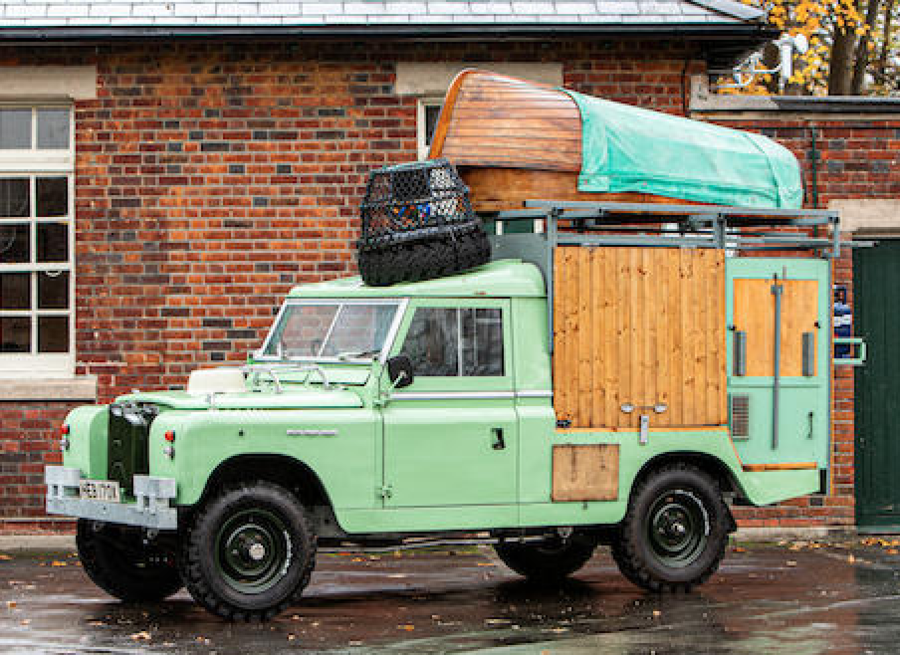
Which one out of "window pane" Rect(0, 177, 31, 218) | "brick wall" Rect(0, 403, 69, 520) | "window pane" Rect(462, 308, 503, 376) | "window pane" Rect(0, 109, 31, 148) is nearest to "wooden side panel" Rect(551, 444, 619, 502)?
"window pane" Rect(462, 308, 503, 376)

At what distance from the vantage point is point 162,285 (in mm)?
13984

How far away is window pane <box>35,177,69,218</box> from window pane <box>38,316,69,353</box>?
2.85ft

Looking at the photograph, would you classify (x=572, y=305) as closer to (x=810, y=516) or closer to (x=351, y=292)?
(x=351, y=292)

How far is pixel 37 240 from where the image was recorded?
1413cm

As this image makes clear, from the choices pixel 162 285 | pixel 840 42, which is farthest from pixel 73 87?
pixel 840 42

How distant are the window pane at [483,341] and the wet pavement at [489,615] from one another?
1.46 metres

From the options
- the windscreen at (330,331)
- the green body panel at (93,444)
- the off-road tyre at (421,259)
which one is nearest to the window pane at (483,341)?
the off-road tyre at (421,259)

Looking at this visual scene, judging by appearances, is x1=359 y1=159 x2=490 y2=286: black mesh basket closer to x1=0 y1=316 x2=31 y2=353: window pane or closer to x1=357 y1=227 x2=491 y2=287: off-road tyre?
x1=357 y1=227 x2=491 y2=287: off-road tyre

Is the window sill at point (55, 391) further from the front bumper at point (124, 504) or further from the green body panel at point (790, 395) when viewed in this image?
the green body panel at point (790, 395)

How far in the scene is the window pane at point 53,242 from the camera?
1412cm

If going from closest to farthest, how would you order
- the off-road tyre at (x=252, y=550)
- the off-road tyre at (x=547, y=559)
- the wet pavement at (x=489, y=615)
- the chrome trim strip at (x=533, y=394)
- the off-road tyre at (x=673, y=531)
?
the wet pavement at (x=489, y=615) < the off-road tyre at (x=252, y=550) < the chrome trim strip at (x=533, y=394) < the off-road tyre at (x=673, y=531) < the off-road tyre at (x=547, y=559)

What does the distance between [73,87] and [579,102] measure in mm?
4840

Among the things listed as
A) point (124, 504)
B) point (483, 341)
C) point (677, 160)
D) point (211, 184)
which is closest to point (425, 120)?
point (211, 184)

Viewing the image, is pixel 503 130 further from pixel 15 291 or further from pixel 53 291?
pixel 15 291
